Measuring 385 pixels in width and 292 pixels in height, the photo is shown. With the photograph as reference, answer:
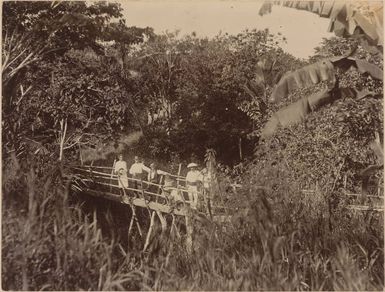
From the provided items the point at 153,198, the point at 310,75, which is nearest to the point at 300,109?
the point at 310,75

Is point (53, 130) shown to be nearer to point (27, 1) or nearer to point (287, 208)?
point (27, 1)

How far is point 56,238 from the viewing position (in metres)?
3.81

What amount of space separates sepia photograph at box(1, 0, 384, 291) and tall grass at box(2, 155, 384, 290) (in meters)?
0.01

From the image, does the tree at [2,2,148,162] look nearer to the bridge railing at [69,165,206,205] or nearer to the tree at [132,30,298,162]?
the bridge railing at [69,165,206,205]

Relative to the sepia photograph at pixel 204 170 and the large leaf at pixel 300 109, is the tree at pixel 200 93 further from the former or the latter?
the large leaf at pixel 300 109

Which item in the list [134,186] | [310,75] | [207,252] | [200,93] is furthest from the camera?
[200,93]

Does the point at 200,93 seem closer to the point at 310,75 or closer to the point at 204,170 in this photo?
the point at 204,170

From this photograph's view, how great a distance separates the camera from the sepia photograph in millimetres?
3906

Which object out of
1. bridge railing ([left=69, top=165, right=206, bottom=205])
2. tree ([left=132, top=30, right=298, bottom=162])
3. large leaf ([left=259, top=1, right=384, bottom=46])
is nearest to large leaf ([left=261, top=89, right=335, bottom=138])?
large leaf ([left=259, top=1, right=384, bottom=46])

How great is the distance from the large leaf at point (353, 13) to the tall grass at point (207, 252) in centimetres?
151

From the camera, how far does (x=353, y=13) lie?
15.3ft

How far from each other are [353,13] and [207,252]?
2.35m

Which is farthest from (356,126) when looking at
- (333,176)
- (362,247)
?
(362,247)

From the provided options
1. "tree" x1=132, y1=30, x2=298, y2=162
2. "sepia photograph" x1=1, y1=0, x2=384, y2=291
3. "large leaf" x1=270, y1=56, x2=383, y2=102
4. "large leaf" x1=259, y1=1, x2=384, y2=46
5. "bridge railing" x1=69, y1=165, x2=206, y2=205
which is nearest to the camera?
"sepia photograph" x1=1, y1=0, x2=384, y2=291
